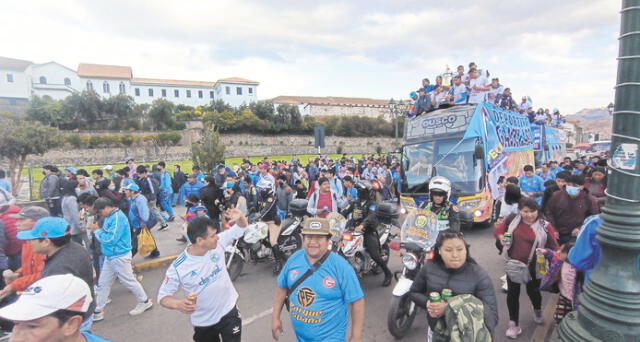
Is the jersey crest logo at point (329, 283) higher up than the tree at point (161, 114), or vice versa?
the tree at point (161, 114)

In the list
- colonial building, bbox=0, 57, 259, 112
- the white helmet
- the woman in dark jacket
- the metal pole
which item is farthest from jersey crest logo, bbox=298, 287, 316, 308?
colonial building, bbox=0, 57, 259, 112

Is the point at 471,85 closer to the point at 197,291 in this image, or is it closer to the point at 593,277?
the point at 593,277

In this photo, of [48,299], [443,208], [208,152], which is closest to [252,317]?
[443,208]

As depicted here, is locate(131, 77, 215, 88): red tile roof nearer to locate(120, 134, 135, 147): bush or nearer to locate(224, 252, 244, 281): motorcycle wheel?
locate(120, 134, 135, 147): bush

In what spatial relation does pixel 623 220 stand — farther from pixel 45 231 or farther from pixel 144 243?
pixel 144 243

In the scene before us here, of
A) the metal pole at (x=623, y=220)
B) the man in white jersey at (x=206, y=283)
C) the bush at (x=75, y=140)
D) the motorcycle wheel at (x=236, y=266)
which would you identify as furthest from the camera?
the bush at (x=75, y=140)

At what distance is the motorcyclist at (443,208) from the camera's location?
148 inches

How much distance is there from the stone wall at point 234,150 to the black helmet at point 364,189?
3052cm

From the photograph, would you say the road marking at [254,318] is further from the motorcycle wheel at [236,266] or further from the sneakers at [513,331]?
the sneakers at [513,331]

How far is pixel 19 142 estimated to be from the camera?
42.0ft

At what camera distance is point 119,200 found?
6.23 metres

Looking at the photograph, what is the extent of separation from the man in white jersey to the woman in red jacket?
9.85 ft

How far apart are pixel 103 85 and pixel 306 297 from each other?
7646 cm

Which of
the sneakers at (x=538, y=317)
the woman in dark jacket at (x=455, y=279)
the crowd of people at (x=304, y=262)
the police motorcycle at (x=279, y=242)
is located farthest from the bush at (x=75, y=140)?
the sneakers at (x=538, y=317)
